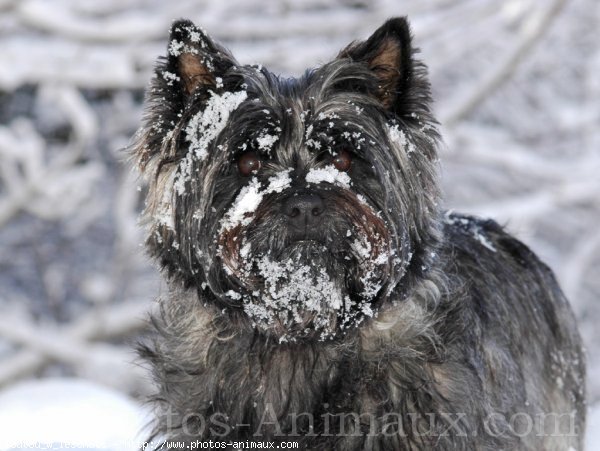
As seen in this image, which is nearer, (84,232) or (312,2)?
(312,2)

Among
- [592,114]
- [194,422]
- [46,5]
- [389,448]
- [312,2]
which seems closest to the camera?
[389,448]

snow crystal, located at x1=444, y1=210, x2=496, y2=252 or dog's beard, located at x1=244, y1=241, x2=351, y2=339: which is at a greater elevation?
snow crystal, located at x1=444, y1=210, x2=496, y2=252

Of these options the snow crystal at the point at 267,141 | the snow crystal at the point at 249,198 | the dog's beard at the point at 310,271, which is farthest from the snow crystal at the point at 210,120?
the dog's beard at the point at 310,271

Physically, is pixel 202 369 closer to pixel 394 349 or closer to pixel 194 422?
pixel 194 422

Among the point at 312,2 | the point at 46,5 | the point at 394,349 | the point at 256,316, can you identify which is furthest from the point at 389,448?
the point at 312,2

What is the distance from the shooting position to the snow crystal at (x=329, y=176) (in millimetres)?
3657

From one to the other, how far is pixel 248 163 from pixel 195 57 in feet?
1.94

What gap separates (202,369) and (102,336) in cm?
910

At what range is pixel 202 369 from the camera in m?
4.26

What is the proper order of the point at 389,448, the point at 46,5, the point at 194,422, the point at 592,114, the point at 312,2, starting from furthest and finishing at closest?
the point at 592,114, the point at 312,2, the point at 46,5, the point at 194,422, the point at 389,448

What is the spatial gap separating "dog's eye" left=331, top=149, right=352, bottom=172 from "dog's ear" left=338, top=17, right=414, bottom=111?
0.41 m

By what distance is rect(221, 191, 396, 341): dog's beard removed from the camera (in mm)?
3693

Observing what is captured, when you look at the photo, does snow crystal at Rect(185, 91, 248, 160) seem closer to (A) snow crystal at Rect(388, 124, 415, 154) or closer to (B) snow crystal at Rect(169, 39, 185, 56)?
(B) snow crystal at Rect(169, 39, 185, 56)

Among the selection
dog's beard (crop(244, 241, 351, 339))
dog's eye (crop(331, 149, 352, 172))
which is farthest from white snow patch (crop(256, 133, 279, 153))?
dog's beard (crop(244, 241, 351, 339))
